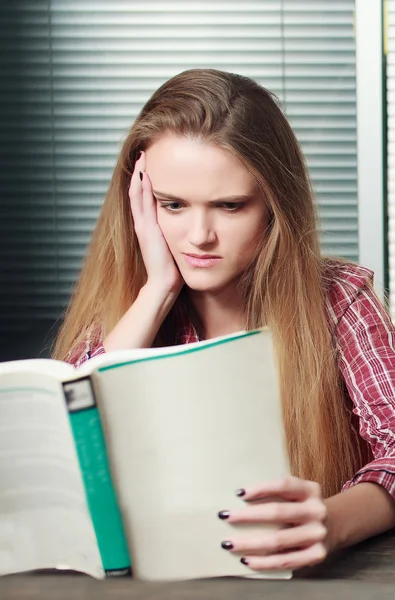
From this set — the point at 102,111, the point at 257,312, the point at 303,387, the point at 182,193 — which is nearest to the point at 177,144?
the point at 182,193

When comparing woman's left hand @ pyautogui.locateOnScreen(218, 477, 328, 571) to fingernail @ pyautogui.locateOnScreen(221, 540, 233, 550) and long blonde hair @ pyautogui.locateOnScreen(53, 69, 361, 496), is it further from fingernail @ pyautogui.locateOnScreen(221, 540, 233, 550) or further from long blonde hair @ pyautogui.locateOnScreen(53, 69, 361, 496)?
long blonde hair @ pyautogui.locateOnScreen(53, 69, 361, 496)

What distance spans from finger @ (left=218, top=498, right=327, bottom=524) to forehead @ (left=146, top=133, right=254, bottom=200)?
0.56m

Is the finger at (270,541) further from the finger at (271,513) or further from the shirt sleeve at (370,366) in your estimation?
the shirt sleeve at (370,366)

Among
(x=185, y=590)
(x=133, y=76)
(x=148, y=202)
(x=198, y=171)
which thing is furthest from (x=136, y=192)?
(x=133, y=76)

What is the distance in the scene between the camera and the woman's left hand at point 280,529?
75 centimetres

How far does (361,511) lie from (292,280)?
497mm

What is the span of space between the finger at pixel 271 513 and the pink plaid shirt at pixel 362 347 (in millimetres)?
290

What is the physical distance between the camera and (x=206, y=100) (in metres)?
1.34

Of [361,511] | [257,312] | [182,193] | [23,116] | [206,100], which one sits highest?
[23,116]

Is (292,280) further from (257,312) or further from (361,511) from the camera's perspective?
(361,511)

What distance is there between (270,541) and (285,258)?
64 centimetres

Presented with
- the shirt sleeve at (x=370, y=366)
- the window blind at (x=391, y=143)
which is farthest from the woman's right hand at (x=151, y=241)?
the window blind at (x=391, y=143)

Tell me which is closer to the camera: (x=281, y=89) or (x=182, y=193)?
(x=182, y=193)

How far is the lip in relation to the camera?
4.16 ft
